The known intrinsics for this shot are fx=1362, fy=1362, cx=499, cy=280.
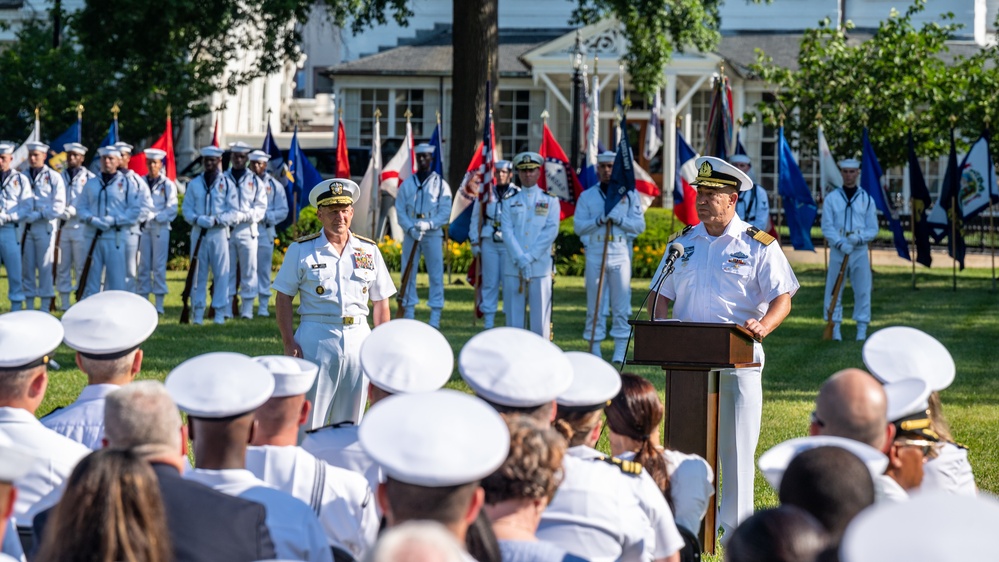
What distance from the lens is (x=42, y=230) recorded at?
18.2 m

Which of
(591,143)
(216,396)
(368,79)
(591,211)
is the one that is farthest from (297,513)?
(368,79)

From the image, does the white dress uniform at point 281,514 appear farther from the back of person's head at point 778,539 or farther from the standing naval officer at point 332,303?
the standing naval officer at point 332,303

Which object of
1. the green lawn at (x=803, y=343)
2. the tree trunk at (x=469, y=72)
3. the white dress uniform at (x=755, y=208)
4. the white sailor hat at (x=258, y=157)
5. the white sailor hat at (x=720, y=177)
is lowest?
the green lawn at (x=803, y=343)

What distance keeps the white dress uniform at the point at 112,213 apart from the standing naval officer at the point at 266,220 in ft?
6.09

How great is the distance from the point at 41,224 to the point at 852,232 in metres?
10.7

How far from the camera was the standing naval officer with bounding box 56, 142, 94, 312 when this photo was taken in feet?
62.0

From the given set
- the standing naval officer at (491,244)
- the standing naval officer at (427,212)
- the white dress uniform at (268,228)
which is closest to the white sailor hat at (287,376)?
the standing naval officer at (491,244)

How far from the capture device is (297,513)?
163 inches

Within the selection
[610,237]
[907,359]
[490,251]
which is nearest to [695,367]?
[907,359]

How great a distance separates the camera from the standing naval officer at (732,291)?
717 centimetres

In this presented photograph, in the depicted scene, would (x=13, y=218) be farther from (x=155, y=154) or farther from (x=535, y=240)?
(x=535, y=240)

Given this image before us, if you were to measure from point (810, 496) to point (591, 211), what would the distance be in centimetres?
1274

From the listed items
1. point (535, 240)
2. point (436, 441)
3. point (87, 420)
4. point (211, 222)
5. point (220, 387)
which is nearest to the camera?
point (436, 441)

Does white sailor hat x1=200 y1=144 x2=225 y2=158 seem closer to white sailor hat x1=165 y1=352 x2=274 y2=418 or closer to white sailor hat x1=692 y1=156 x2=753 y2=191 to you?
white sailor hat x1=692 y1=156 x2=753 y2=191
